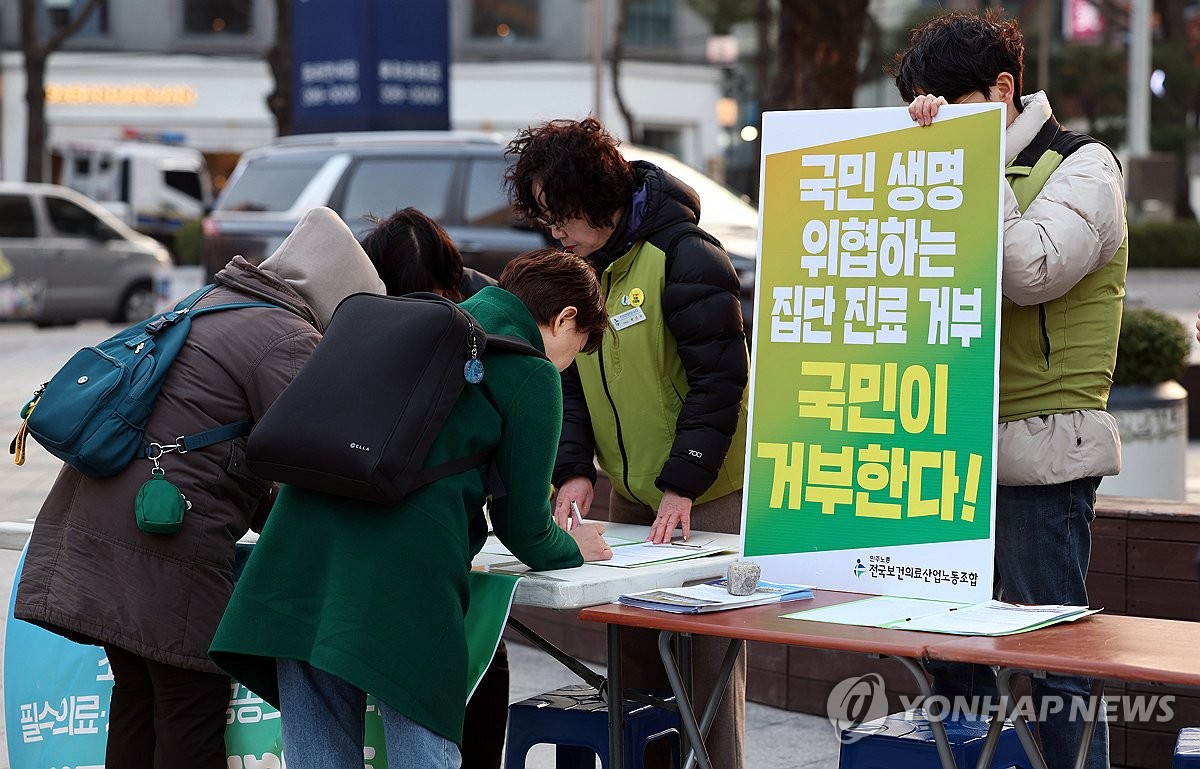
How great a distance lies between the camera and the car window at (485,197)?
38.2 ft

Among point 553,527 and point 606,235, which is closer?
point 553,527

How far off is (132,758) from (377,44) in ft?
38.8

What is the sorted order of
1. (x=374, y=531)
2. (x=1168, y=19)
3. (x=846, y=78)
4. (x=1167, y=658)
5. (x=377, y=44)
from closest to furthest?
1. (x=1167, y=658)
2. (x=374, y=531)
3. (x=846, y=78)
4. (x=377, y=44)
5. (x=1168, y=19)

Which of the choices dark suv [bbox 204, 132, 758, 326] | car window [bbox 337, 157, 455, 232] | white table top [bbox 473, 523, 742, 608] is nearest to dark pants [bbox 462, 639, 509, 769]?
white table top [bbox 473, 523, 742, 608]

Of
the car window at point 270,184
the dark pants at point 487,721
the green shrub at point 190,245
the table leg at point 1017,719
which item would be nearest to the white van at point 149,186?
the green shrub at point 190,245

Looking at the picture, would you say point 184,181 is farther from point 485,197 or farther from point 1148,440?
point 1148,440

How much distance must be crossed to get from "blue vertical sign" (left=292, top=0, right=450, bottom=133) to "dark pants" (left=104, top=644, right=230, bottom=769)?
38.3ft

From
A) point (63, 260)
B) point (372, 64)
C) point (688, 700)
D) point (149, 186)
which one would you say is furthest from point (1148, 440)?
point (149, 186)

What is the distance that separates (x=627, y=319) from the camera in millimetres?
3969

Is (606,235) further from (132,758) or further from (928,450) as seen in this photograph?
(132,758)

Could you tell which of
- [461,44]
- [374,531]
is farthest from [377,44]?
[461,44]

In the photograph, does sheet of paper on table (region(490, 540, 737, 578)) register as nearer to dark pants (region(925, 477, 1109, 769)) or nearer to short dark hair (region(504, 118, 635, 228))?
dark pants (region(925, 477, 1109, 769))

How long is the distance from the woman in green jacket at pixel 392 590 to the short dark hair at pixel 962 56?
1107mm

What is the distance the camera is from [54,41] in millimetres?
27125
